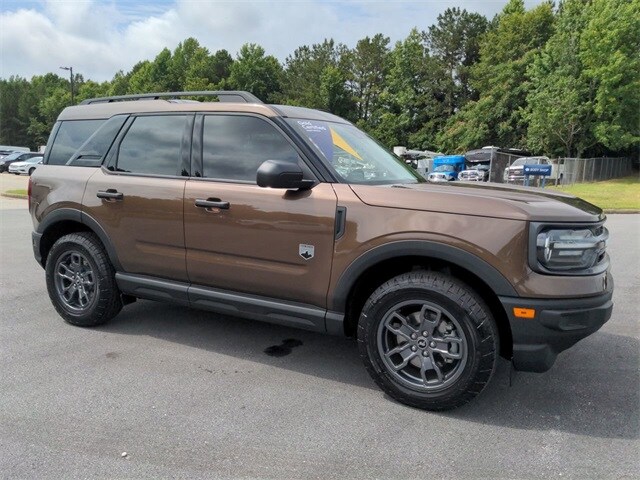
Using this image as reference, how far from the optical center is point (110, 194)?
14.2ft

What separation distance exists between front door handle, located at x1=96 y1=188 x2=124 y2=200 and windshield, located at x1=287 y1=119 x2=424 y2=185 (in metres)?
1.55

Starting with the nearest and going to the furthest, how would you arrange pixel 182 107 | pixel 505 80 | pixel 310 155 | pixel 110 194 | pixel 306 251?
pixel 306 251
pixel 310 155
pixel 182 107
pixel 110 194
pixel 505 80

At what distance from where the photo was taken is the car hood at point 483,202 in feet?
9.80

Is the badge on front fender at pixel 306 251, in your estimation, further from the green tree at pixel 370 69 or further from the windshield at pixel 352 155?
the green tree at pixel 370 69

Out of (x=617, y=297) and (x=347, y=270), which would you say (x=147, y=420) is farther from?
(x=617, y=297)

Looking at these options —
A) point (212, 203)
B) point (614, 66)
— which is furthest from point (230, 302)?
point (614, 66)

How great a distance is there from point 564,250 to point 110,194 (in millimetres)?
3371

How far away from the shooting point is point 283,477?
8.43ft

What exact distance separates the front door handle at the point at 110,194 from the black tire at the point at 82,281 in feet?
1.47

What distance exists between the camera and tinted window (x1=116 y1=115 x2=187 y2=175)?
417 cm

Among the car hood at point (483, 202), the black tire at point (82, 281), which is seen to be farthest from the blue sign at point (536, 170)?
the black tire at point (82, 281)

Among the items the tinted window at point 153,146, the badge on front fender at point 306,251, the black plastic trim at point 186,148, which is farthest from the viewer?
the tinted window at point 153,146

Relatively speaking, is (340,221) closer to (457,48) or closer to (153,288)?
(153,288)

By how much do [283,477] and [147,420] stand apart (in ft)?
3.25
